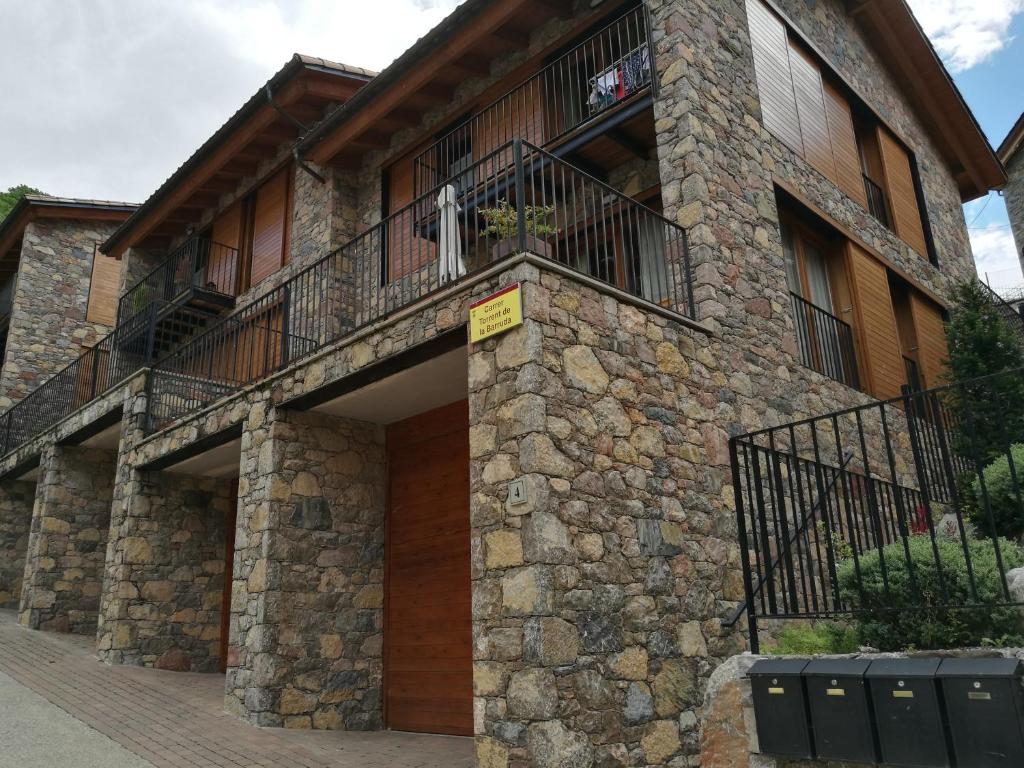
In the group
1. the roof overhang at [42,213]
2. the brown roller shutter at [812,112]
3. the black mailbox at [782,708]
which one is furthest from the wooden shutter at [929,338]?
the roof overhang at [42,213]

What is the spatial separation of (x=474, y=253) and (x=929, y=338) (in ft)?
22.5

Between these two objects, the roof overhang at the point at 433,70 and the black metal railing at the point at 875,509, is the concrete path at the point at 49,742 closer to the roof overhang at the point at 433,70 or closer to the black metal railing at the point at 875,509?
the black metal railing at the point at 875,509

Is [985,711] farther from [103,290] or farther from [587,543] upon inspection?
[103,290]

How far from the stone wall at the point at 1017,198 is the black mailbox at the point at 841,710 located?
2017cm

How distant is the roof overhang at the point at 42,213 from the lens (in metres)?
18.2

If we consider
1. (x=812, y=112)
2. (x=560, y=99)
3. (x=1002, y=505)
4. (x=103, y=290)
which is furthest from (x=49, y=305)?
(x=1002, y=505)

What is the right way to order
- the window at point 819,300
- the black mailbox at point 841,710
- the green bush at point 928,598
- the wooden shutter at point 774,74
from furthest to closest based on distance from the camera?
the wooden shutter at point 774,74 < the window at point 819,300 < the green bush at point 928,598 < the black mailbox at point 841,710

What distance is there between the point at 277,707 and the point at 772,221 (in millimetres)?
6953

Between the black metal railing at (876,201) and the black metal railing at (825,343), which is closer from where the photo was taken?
the black metal railing at (825,343)

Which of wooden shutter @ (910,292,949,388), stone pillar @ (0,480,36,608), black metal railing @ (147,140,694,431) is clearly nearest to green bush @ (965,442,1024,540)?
black metal railing @ (147,140,694,431)

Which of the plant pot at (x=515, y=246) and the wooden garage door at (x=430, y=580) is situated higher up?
the plant pot at (x=515, y=246)

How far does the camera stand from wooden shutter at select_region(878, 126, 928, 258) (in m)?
12.1

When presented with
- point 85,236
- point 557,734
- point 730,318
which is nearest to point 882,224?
point 730,318

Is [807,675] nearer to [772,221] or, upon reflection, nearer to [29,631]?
[772,221]
